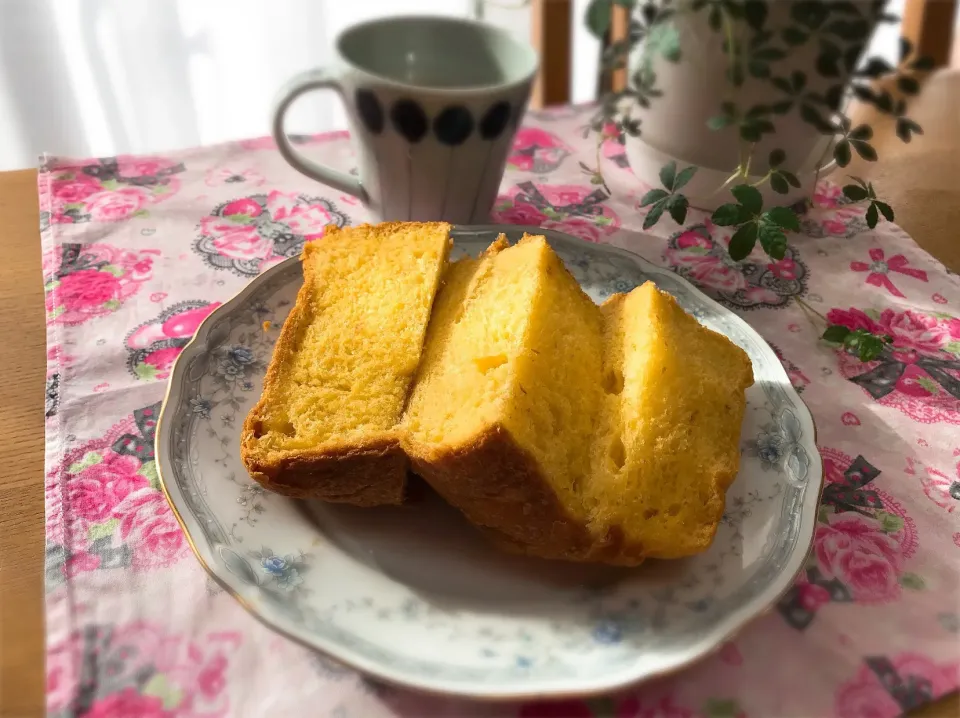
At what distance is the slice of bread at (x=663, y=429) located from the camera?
0.71 meters

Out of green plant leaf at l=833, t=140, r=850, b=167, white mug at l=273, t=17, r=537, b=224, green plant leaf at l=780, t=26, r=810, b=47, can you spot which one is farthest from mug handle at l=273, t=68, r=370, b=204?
green plant leaf at l=833, t=140, r=850, b=167

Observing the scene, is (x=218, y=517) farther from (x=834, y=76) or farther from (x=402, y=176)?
(x=834, y=76)

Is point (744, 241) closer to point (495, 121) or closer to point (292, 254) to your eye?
point (495, 121)

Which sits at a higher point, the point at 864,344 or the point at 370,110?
the point at 370,110

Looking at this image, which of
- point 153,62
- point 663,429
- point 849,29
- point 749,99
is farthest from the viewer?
point 153,62

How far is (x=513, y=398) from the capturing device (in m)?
0.74

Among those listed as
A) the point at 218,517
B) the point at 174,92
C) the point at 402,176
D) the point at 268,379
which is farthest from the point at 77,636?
the point at 174,92

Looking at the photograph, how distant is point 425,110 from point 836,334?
64cm

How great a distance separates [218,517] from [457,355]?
0.31 meters

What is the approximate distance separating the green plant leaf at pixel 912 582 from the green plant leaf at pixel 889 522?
0.05m

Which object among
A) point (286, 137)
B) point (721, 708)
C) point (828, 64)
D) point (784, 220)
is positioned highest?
point (828, 64)

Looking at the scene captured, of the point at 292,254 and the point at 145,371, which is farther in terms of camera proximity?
the point at 292,254

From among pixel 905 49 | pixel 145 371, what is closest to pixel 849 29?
pixel 905 49

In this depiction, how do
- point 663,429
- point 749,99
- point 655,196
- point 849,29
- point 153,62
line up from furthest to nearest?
point 153,62 → point 655,196 → point 749,99 → point 849,29 → point 663,429
